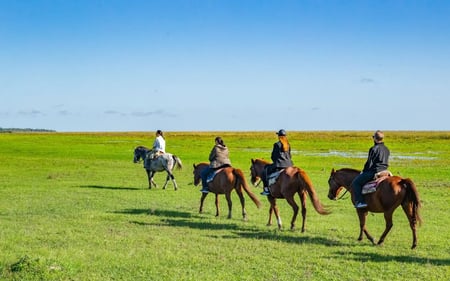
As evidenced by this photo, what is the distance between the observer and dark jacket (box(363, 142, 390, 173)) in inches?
452

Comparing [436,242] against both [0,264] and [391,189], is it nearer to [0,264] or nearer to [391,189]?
[391,189]

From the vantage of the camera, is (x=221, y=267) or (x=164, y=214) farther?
(x=164, y=214)

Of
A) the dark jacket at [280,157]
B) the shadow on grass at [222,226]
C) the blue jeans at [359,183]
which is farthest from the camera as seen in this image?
the dark jacket at [280,157]

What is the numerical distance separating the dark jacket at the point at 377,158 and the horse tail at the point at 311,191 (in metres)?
1.60

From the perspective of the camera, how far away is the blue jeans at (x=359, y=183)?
11.7 m

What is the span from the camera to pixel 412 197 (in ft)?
35.6

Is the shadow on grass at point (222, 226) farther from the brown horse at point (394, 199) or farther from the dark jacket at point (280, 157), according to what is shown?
the dark jacket at point (280, 157)

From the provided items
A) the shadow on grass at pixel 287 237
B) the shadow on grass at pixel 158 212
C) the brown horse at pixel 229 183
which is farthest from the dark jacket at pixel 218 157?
the shadow on grass at pixel 287 237

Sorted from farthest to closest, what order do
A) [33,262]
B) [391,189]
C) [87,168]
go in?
1. [87,168]
2. [391,189]
3. [33,262]

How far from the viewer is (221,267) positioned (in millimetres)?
9469

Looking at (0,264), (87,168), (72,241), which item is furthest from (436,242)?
(87,168)

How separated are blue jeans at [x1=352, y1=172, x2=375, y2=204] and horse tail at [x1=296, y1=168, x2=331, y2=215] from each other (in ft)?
3.21

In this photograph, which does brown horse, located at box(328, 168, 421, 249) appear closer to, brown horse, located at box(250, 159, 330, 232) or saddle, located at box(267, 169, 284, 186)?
brown horse, located at box(250, 159, 330, 232)

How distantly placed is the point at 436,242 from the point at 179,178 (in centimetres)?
1845
